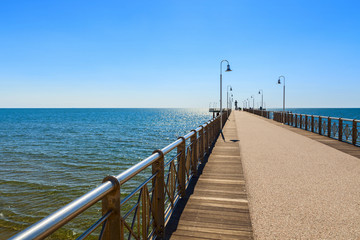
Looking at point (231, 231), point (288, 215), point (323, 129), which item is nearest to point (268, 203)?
point (288, 215)

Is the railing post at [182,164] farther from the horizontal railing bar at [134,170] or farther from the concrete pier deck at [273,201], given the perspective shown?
the horizontal railing bar at [134,170]

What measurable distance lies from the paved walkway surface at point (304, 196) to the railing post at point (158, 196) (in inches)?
57.2

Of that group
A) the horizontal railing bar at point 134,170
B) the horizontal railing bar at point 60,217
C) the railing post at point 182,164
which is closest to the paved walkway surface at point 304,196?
the railing post at point 182,164

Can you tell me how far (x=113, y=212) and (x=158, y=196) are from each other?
1405 millimetres

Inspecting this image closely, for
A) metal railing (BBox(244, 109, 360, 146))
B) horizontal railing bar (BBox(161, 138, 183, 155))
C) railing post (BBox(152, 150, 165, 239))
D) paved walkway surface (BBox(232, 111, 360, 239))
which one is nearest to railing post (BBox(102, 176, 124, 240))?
railing post (BBox(152, 150, 165, 239))

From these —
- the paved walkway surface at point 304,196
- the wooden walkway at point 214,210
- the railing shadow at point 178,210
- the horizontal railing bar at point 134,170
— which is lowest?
the railing shadow at point 178,210

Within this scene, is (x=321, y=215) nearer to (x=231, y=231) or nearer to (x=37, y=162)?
(x=231, y=231)

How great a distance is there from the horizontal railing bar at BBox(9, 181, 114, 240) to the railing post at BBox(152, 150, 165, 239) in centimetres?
135

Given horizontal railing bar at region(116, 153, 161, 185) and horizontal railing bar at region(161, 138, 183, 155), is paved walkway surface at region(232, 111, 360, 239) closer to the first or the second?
horizontal railing bar at region(161, 138, 183, 155)

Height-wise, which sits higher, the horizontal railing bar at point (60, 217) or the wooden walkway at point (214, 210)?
the horizontal railing bar at point (60, 217)

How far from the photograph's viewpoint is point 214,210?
430cm

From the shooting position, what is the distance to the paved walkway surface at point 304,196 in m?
3.58

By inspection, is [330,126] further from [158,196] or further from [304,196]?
[158,196]

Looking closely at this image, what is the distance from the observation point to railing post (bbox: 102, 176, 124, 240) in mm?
1973
